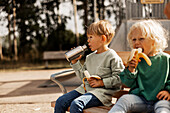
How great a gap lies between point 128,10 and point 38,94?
241 inches

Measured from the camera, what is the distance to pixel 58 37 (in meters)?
20.5

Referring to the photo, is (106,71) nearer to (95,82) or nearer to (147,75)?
(95,82)

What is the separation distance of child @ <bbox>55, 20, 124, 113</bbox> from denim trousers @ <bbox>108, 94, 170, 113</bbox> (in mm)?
377

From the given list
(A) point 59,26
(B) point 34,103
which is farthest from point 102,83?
(A) point 59,26

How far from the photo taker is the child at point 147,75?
6.88 ft

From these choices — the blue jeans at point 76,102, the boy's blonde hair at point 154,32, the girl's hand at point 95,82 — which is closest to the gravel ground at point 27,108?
the blue jeans at point 76,102

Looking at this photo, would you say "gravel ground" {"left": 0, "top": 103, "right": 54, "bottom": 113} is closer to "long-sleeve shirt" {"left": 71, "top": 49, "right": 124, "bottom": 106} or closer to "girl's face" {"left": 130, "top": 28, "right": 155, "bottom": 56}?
"long-sleeve shirt" {"left": 71, "top": 49, "right": 124, "bottom": 106}

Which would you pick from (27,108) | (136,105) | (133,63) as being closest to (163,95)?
(136,105)

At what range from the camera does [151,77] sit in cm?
219

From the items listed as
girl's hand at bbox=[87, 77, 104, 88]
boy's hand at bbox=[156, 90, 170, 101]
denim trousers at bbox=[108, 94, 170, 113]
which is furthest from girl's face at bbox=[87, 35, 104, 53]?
boy's hand at bbox=[156, 90, 170, 101]

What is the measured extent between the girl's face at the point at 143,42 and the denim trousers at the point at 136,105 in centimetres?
39

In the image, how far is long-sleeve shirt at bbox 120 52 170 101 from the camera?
2.14 meters

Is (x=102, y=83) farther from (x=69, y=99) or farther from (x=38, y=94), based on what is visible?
(x=38, y=94)

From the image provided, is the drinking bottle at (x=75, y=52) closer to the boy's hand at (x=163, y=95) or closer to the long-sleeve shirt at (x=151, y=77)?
the long-sleeve shirt at (x=151, y=77)
